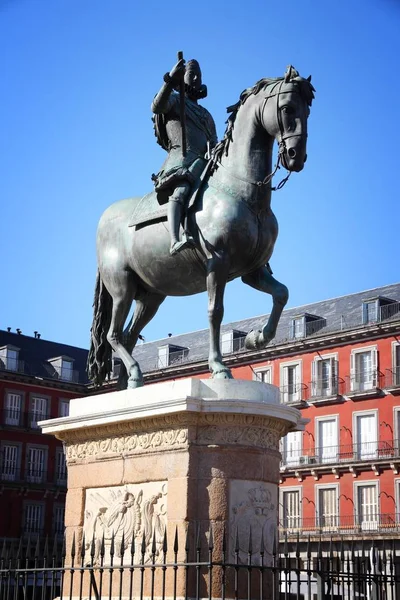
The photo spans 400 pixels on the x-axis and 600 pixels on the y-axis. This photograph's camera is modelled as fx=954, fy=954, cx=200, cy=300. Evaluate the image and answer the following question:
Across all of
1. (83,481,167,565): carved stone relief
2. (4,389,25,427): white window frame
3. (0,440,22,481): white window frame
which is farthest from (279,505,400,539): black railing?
(83,481,167,565): carved stone relief

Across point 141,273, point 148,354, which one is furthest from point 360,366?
point 141,273

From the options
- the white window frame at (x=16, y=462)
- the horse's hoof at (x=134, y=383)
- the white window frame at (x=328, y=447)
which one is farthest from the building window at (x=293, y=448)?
the horse's hoof at (x=134, y=383)

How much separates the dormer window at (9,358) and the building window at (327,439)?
65.4ft

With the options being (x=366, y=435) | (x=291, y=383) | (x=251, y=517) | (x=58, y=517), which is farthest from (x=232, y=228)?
(x=58, y=517)

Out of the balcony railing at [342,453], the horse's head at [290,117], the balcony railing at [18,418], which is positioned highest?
the balcony railing at [18,418]

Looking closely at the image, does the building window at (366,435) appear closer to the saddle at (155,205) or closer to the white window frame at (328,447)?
the white window frame at (328,447)

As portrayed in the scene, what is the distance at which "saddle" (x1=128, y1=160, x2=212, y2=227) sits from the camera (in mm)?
9609

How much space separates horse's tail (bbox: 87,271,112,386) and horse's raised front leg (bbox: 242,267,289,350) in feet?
5.98

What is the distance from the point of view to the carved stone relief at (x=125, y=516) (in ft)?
29.2

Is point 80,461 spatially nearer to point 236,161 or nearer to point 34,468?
point 236,161

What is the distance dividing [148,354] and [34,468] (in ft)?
34.1

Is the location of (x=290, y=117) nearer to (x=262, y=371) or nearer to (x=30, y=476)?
(x=262, y=371)

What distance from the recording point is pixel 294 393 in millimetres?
50094

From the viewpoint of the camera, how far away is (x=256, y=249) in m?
9.41
